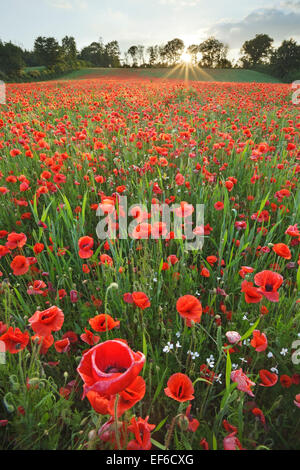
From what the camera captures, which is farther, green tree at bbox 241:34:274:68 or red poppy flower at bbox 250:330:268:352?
green tree at bbox 241:34:274:68

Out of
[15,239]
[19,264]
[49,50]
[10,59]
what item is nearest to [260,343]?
[19,264]

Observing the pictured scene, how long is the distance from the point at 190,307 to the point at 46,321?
57 centimetres

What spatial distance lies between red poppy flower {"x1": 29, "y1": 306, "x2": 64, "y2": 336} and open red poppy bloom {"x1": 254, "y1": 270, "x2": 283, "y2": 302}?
0.85 meters

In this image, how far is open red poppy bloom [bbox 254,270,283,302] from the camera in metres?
1.21

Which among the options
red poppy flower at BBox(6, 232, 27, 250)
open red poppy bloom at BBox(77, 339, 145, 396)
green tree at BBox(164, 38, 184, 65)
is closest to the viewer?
open red poppy bloom at BBox(77, 339, 145, 396)

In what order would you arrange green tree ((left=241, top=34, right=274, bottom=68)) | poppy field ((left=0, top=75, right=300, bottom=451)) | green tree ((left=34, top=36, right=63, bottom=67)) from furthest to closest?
green tree ((left=241, top=34, right=274, bottom=68)), green tree ((left=34, top=36, right=63, bottom=67)), poppy field ((left=0, top=75, right=300, bottom=451))

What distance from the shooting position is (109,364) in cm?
76

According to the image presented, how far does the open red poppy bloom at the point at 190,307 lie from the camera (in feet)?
3.79

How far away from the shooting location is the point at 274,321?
1.55 metres

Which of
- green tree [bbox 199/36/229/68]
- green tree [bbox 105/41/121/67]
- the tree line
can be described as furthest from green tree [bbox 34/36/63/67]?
green tree [bbox 199/36/229/68]

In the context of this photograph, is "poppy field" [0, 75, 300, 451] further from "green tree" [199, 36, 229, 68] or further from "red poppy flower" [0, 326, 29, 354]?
"green tree" [199, 36, 229, 68]

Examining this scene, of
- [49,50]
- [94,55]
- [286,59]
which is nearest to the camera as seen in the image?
[286,59]

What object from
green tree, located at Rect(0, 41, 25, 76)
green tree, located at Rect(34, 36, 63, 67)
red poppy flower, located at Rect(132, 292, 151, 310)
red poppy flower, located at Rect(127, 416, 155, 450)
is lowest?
red poppy flower, located at Rect(127, 416, 155, 450)

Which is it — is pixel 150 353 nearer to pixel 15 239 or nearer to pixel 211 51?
pixel 15 239
